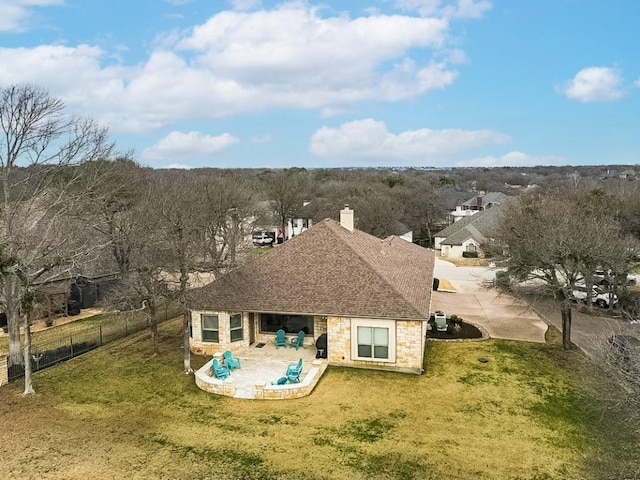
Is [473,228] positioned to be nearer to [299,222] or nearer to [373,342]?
[299,222]

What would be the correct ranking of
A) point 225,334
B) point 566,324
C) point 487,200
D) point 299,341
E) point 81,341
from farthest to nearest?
point 487,200
point 81,341
point 566,324
point 299,341
point 225,334

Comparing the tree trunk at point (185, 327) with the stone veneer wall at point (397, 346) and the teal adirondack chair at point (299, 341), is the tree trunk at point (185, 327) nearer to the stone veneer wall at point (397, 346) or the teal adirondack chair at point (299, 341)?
the teal adirondack chair at point (299, 341)

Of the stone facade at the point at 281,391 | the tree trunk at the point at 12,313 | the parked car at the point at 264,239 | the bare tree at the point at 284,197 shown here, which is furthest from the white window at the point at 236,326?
the parked car at the point at 264,239

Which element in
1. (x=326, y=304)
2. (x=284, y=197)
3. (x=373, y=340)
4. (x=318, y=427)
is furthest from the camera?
(x=284, y=197)

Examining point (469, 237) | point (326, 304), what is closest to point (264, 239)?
point (469, 237)

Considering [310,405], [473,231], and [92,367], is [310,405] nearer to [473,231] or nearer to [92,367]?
[92,367]

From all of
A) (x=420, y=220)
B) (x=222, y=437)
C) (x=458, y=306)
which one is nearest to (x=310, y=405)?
(x=222, y=437)
